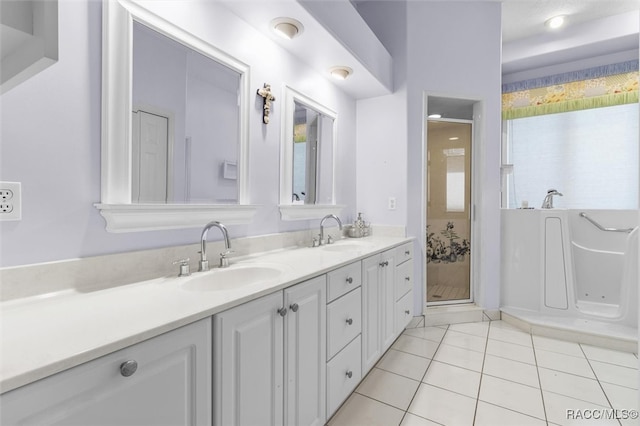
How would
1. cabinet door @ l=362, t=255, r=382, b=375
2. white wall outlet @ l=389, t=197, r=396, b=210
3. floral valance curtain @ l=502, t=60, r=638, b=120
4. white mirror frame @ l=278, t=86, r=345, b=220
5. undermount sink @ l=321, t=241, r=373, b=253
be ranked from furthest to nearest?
floral valance curtain @ l=502, t=60, r=638, b=120 → white wall outlet @ l=389, t=197, r=396, b=210 → undermount sink @ l=321, t=241, r=373, b=253 → white mirror frame @ l=278, t=86, r=345, b=220 → cabinet door @ l=362, t=255, r=382, b=375

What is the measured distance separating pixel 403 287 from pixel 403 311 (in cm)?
19

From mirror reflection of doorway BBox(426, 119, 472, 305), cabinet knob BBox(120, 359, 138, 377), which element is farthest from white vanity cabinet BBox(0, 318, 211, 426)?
mirror reflection of doorway BBox(426, 119, 472, 305)

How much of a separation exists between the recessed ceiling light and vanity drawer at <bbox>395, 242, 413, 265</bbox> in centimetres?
285

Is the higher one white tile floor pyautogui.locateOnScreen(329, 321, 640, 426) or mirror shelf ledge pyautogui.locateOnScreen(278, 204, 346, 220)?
mirror shelf ledge pyautogui.locateOnScreen(278, 204, 346, 220)

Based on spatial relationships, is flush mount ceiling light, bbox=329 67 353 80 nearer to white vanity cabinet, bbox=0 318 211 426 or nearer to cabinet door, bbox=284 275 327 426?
cabinet door, bbox=284 275 327 426

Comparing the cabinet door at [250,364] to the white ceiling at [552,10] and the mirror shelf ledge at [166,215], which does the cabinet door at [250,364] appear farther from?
the white ceiling at [552,10]

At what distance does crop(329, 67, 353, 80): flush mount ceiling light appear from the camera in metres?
2.27

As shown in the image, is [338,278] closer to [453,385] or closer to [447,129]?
[453,385]

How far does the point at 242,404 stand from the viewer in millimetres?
927

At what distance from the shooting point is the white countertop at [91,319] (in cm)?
55

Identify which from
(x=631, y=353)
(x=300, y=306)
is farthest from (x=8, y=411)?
(x=631, y=353)

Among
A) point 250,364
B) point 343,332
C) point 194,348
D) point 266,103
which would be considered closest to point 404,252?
point 343,332

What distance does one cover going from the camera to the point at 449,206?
3.12 m

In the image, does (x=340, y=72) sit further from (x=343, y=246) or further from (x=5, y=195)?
(x=5, y=195)
